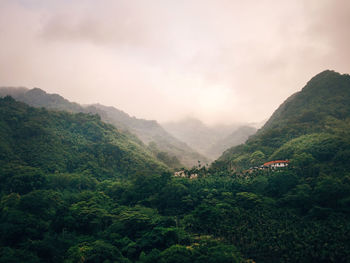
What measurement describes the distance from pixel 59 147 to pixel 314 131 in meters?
89.0

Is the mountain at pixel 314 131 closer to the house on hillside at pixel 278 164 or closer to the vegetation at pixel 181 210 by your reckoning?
the vegetation at pixel 181 210

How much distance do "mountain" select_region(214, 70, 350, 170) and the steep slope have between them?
37983 millimetres

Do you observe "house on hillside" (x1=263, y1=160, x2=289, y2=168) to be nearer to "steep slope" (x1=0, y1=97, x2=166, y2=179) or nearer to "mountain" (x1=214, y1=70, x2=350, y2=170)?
"mountain" (x1=214, y1=70, x2=350, y2=170)

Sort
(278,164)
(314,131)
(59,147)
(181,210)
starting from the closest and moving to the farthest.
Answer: (181,210), (278,164), (314,131), (59,147)

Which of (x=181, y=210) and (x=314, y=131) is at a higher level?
(x=314, y=131)

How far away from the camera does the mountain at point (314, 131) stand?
248 feet

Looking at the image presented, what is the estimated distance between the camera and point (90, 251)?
41.9m

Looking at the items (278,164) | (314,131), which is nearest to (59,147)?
(278,164)

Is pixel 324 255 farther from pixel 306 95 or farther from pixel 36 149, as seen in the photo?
pixel 306 95

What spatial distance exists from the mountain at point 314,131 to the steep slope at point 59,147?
3798 centimetres

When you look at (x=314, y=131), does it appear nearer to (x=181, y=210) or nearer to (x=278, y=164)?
(x=278, y=164)

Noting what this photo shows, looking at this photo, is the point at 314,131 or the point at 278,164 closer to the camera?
the point at 278,164

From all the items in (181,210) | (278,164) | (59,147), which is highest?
(278,164)

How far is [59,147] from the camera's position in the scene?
10344cm
